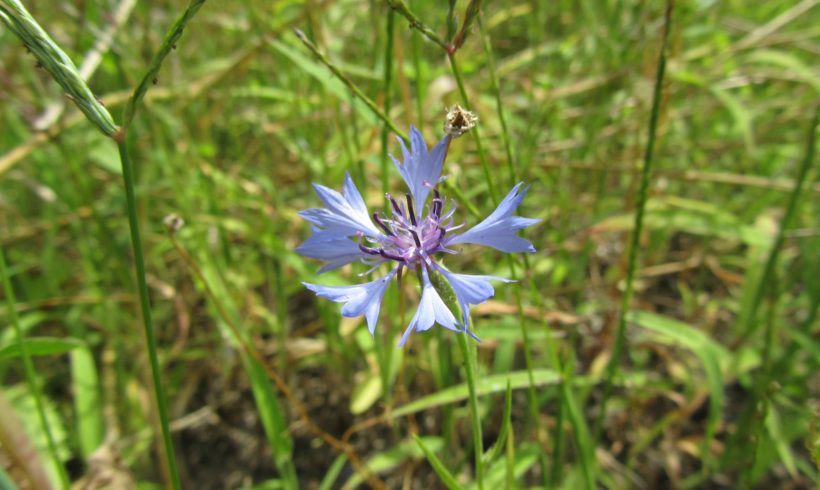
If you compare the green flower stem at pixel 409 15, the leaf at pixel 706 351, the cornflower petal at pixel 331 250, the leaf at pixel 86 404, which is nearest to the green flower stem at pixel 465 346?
the cornflower petal at pixel 331 250

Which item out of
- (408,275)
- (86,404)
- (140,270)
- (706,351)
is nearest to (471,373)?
(140,270)

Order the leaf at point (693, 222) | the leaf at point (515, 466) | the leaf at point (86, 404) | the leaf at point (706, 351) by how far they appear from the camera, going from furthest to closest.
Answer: the leaf at point (693, 222) < the leaf at point (86, 404) < the leaf at point (706, 351) < the leaf at point (515, 466)

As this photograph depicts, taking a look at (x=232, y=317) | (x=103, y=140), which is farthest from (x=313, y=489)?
(x=103, y=140)

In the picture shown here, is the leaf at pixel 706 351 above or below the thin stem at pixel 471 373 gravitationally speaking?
below

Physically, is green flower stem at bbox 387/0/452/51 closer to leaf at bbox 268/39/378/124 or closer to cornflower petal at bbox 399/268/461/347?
cornflower petal at bbox 399/268/461/347

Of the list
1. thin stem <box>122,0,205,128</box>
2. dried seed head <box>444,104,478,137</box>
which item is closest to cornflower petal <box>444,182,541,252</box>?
dried seed head <box>444,104,478,137</box>

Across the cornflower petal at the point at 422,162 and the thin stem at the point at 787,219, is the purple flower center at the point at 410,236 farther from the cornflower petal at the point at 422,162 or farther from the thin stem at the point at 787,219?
the thin stem at the point at 787,219

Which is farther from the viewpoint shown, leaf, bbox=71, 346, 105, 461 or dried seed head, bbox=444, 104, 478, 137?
leaf, bbox=71, 346, 105, 461
